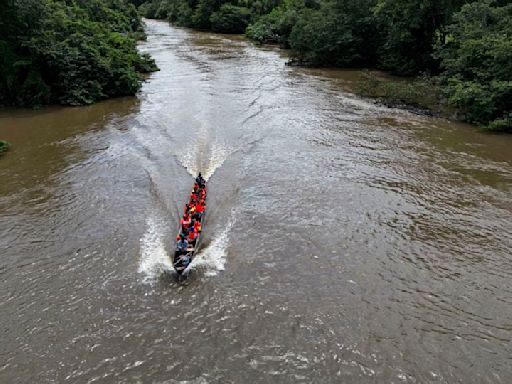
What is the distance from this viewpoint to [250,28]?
60.0 m

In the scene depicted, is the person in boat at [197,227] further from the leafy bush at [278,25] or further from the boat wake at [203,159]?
the leafy bush at [278,25]

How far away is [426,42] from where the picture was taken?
108 ft

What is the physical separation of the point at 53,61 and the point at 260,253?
20110 millimetres

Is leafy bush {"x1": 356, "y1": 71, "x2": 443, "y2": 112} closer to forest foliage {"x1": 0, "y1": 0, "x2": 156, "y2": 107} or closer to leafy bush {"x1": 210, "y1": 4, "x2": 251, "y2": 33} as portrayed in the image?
forest foliage {"x1": 0, "y1": 0, "x2": 156, "y2": 107}

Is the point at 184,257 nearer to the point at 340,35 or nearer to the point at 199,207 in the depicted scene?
the point at 199,207

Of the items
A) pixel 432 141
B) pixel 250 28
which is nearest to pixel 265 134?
pixel 432 141

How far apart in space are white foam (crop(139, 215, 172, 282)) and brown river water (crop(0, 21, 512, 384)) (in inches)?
2.6

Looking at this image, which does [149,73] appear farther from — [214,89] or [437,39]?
[437,39]

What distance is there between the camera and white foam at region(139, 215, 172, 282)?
11984 mm

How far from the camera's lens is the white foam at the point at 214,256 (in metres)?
12.1

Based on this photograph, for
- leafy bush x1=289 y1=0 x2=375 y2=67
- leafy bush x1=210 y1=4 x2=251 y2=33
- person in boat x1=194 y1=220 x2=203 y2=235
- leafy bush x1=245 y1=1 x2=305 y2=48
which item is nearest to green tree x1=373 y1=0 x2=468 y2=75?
leafy bush x1=289 y1=0 x2=375 y2=67

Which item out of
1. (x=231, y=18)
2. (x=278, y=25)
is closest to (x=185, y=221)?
(x=278, y=25)

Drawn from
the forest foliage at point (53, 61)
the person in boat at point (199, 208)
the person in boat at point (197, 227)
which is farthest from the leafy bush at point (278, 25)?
the person in boat at point (197, 227)

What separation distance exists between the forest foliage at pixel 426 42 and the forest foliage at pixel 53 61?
1712 cm
